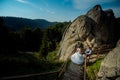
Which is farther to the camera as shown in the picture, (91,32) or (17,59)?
(91,32)

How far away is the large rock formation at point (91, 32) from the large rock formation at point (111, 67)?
30.8ft

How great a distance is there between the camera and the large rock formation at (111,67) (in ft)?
34.5

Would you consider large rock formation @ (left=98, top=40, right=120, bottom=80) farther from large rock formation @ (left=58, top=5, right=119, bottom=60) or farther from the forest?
large rock formation @ (left=58, top=5, right=119, bottom=60)

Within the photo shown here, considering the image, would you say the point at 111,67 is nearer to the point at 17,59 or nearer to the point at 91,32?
the point at 17,59

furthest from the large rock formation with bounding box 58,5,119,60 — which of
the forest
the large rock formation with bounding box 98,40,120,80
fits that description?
the large rock formation with bounding box 98,40,120,80

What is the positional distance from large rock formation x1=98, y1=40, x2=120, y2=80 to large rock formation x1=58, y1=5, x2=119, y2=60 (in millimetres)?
9396

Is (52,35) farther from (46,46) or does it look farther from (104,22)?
(104,22)

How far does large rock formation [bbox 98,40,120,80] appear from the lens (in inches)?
414

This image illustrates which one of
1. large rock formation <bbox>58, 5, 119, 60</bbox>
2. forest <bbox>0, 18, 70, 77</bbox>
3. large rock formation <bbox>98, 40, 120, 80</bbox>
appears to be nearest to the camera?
large rock formation <bbox>98, 40, 120, 80</bbox>

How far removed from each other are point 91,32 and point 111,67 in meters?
11.8

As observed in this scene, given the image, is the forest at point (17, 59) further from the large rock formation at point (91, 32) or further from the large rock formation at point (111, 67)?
the large rock formation at point (111, 67)

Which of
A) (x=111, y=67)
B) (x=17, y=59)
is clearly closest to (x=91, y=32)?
(x=17, y=59)

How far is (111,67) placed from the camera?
10.8m

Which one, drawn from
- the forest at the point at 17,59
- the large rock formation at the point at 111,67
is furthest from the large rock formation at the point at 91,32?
the large rock formation at the point at 111,67
